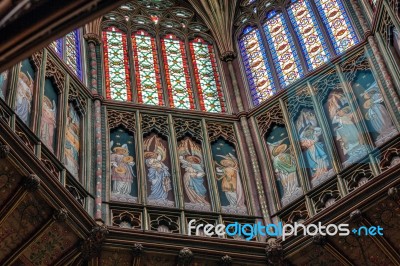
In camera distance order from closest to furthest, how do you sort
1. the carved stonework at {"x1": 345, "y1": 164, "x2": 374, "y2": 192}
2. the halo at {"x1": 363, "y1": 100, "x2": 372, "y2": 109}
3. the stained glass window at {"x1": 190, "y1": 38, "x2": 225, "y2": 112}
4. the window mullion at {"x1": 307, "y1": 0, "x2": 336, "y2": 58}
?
the carved stonework at {"x1": 345, "y1": 164, "x2": 374, "y2": 192}
the halo at {"x1": 363, "y1": 100, "x2": 372, "y2": 109}
the window mullion at {"x1": 307, "y1": 0, "x2": 336, "y2": 58}
the stained glass window at {"x1": 190, "y1": 38, "x2": 225, "y2": 112}

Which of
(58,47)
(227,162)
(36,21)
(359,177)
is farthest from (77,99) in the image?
(36,21)

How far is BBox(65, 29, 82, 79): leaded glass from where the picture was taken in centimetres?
2028

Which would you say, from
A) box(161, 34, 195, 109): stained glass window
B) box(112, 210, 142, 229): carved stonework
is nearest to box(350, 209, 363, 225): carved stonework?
box(112, 210, 142, 229): carved stonework

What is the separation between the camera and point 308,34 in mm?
21766

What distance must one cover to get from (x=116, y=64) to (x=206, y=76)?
225 cm

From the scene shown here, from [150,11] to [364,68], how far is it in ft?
22.1

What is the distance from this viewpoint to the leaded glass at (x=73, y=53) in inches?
798

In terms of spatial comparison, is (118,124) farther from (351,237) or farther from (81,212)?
(351,237)

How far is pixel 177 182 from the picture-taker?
1856cm

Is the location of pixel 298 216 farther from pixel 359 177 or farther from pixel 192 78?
pixel 192 78

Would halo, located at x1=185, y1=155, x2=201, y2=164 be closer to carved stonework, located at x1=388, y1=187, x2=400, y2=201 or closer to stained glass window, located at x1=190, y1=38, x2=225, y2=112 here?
A: stained glass window, located at x1=190, y1=38, x2=225, y2=112

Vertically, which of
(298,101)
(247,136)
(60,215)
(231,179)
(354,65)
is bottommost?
(60,215)

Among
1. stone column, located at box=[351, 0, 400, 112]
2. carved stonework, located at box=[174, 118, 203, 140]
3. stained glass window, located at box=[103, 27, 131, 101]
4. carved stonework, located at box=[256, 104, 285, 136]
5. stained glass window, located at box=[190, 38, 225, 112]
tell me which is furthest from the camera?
stained glass window, located at box=[190, 38, 225, 112]

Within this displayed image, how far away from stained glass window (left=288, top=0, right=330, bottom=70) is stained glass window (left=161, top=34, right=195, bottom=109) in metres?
2.85
